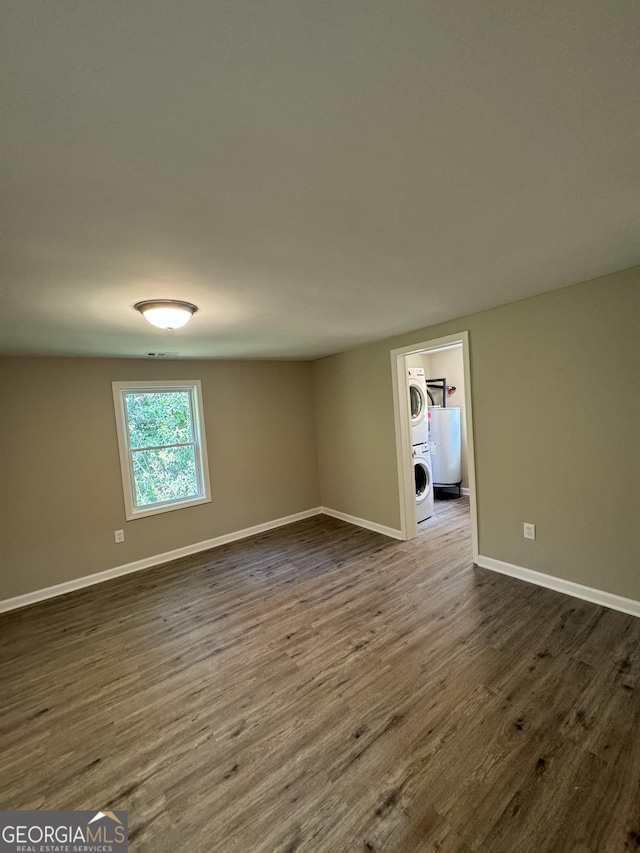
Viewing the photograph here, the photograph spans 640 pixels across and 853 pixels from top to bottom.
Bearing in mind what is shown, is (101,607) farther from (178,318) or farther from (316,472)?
(316,472)

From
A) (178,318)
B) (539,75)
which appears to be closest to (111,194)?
(178,318)

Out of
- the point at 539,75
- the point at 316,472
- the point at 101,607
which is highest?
the point at 539,75

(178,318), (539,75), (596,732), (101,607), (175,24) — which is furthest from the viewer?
(101,607)

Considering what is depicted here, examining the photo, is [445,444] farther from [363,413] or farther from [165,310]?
[165,310]

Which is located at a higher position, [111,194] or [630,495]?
[111,194]

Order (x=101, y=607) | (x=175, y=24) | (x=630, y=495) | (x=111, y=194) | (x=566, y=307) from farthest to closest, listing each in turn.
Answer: (x=101, y=607) < (x=566, y=307) < (x=630, y=495) < (x=111, y=194) < (x=175, y=24)

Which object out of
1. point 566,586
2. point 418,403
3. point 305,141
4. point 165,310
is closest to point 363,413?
point 418,403

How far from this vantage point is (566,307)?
2461mm

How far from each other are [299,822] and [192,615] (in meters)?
1.75

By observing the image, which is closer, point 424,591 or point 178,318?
point 178,318

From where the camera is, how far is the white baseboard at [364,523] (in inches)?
160

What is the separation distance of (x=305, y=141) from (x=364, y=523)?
13.5 feet
